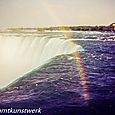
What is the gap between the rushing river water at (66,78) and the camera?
7.89ft

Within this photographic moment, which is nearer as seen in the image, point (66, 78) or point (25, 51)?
point (66, 78)

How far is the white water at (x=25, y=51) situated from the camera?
2.59 m

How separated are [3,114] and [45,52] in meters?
0.63

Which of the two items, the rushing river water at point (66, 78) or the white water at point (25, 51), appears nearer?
the rushing river water at point (66, 78)

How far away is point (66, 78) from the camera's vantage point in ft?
8.11

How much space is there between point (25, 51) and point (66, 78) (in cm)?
50

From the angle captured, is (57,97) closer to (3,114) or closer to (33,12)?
(3,114)

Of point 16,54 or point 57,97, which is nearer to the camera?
point 57,97

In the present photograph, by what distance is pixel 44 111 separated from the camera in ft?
7.71

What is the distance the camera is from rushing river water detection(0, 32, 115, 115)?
240 cm

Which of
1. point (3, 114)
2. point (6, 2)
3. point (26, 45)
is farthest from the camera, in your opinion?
point (26, 45)

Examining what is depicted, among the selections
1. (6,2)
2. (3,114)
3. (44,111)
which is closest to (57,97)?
(44,111)

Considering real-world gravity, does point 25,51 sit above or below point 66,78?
above

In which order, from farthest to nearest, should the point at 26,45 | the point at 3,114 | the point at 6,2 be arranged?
the point at 26,45 → the point at 6,2 → the point at 3,114
